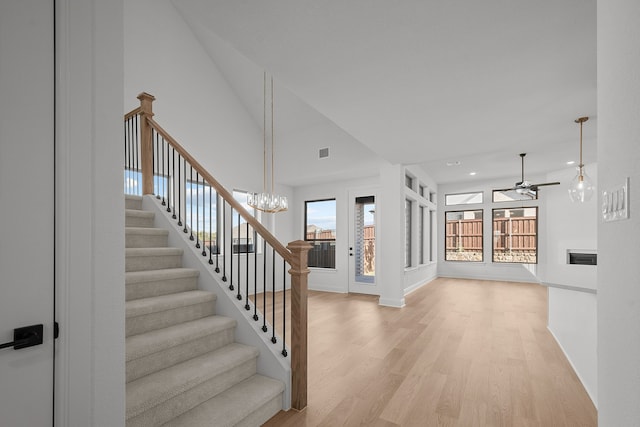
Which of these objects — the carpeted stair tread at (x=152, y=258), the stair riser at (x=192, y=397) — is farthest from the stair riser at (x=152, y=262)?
the stair riser at (x=192, y=397)

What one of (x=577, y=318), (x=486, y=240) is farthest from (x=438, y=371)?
(x=486, y=240)

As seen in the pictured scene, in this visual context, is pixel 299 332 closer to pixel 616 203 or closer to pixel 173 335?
pixel 173 335

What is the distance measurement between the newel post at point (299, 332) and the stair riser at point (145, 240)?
5.28 feet

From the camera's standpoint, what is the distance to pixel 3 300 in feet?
3.29

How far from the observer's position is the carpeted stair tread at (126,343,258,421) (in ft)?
5.50

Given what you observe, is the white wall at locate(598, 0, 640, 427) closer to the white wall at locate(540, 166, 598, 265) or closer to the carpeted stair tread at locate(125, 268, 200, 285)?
the carpeted stair tread at locate(125, 268, 200, 285)

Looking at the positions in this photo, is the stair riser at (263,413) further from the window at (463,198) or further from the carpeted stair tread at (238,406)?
the window at (463,198)

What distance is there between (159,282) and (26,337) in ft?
5.02

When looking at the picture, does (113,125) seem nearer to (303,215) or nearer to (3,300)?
(3,300)

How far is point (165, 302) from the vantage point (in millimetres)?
2287

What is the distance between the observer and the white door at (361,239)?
6.82m

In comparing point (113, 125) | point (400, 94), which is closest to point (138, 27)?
point (400, 94)

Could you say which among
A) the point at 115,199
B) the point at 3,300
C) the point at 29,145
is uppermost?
the point at 29,145

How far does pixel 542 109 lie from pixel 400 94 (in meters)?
1.63
